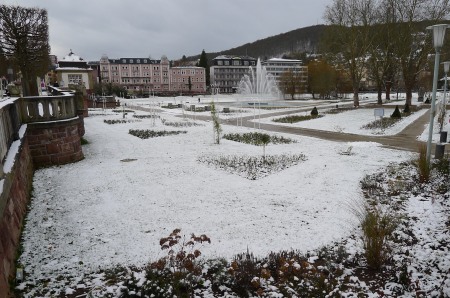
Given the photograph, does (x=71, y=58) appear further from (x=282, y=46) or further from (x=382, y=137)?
(x=282, y=46)

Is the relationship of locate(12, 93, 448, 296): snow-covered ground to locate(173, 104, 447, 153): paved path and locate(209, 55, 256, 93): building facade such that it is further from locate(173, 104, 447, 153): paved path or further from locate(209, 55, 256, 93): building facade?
locate(209, 55, 256, 93): building facade

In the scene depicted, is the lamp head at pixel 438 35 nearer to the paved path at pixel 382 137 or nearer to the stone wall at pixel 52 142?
the paved path at pixel 382 137

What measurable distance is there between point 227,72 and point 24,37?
9127 cm

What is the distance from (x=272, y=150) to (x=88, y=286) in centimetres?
1020

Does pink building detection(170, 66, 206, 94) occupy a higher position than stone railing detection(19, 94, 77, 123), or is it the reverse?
pink building detection(170, 66, 206, 94)

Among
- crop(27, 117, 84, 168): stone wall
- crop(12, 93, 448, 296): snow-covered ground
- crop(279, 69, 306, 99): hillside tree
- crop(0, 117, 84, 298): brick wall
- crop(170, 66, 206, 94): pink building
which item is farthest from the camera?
crop(170, 66, 206, 94): pink building

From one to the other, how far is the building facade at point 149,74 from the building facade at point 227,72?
4.72 metres

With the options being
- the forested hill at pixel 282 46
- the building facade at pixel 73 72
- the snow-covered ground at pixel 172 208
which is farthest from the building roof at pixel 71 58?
the forested hill at pixel 282 46

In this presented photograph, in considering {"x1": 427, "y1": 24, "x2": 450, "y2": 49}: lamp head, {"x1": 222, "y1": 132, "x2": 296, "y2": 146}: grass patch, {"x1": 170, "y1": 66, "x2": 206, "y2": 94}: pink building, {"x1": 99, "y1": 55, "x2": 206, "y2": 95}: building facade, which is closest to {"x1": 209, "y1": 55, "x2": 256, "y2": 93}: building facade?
{"x1": 170, "y1": 66, "x2": 206, "y2": 94}: pink building

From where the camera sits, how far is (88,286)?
4.48 m

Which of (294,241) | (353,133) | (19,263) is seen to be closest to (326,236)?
(294,241)

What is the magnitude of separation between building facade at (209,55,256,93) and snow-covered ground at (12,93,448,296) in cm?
10155

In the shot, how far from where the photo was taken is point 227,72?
112 metres

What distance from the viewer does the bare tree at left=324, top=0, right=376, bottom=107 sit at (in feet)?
113
